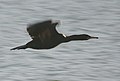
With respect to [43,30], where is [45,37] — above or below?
below

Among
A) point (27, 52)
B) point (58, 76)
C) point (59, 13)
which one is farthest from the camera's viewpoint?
point (59, 13)

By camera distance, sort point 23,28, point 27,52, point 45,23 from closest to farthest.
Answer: point 45,23
point 27,52
point 23,28

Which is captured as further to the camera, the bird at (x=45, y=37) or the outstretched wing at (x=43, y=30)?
the bird at (x=45, y=37)

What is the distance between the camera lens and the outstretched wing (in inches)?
439

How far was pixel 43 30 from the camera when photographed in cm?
1141

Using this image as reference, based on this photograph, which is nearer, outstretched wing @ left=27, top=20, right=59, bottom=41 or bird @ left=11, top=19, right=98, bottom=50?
outstretched wing @ left=27, top=20, right=59, bottom=41

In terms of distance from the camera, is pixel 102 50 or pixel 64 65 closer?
pixel 64 65

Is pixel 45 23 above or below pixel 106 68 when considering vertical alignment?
above

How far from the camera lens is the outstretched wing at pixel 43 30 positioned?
11141 mm

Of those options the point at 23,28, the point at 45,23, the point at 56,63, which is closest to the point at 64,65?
the point at 56,63

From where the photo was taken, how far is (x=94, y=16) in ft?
63.8

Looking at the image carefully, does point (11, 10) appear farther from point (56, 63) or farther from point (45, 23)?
point (45, 23)

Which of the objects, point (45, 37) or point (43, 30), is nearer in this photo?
point (43, 30)

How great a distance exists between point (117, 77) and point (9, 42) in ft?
10.6
